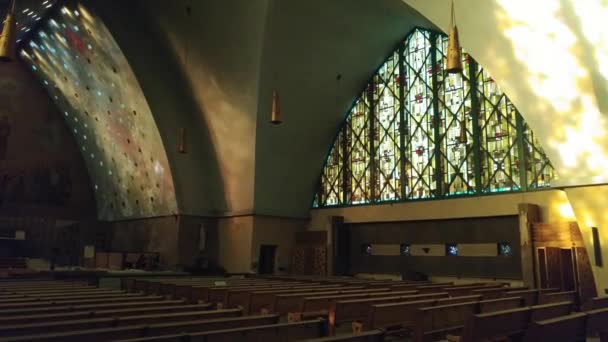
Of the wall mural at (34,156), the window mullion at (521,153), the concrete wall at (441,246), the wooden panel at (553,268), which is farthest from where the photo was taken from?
the wall mural at (34,156)

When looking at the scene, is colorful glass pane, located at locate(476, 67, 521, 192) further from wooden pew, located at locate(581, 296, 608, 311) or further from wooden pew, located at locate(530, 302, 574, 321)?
wooden pew, located at locate(530, 302, 574, 321)

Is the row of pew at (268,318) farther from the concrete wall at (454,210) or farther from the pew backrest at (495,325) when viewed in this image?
the concrete wall at (454,210)

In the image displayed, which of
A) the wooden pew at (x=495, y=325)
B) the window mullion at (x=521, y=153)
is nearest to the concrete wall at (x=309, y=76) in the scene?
the window mullion at (x=521, y=153)

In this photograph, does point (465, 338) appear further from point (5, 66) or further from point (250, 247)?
point (5, 66)

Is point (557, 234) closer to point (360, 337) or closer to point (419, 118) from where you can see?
point (419, 118)

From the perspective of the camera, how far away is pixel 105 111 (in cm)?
1795

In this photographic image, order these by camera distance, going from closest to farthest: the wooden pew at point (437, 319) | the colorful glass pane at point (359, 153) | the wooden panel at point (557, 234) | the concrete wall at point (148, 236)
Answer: the wooden pew at point (437, 319) → the wooden panel at point (557, 234) → the colorful glass pane at point (359, 153) → the concrete wall at point (148, 236)

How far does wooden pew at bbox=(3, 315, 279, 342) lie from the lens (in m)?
2.85

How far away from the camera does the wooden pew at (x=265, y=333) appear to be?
9.63 ft

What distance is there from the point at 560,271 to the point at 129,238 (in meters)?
15.4

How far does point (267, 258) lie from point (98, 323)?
13.6m

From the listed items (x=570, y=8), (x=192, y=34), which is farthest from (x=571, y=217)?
(x=192, y=34)

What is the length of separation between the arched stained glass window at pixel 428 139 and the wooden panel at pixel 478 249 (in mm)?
1414

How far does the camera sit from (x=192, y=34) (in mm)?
14508
